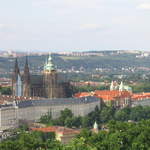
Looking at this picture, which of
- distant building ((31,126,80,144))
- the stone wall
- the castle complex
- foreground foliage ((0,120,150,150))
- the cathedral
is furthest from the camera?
the cathedral

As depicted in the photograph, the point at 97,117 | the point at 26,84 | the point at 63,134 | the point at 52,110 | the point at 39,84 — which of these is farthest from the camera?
the point at 39,84

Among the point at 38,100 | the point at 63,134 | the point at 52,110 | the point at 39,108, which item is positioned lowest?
the point at 52,110

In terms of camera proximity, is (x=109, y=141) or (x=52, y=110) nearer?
(x=109, y=141)

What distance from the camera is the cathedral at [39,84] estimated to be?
90.2m

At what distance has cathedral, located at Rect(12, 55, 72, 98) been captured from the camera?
9025cm

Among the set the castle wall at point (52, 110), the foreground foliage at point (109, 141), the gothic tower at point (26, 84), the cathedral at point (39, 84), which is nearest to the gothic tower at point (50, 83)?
the cathedral at point (39, 84)

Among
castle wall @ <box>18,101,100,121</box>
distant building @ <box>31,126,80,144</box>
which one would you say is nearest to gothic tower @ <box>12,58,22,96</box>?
castle wall @ <box>18,101,100,121</box>

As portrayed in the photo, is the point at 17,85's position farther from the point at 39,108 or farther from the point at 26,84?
the point at 39,108

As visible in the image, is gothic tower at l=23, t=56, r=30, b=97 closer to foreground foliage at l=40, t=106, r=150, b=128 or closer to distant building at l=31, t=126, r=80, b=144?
foreground foliage at l=40, t=106, r=150, b=128

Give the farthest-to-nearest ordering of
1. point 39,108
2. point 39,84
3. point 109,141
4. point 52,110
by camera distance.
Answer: point 39,84 → point 52,110 → point 39,108 → point 109,141

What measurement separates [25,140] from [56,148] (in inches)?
204

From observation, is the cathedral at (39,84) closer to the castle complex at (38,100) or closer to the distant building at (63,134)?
the castle complex at (38,100)

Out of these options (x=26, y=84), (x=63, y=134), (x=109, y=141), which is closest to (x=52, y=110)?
(x=26, y=84)

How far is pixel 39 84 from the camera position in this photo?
9169 centimetres
